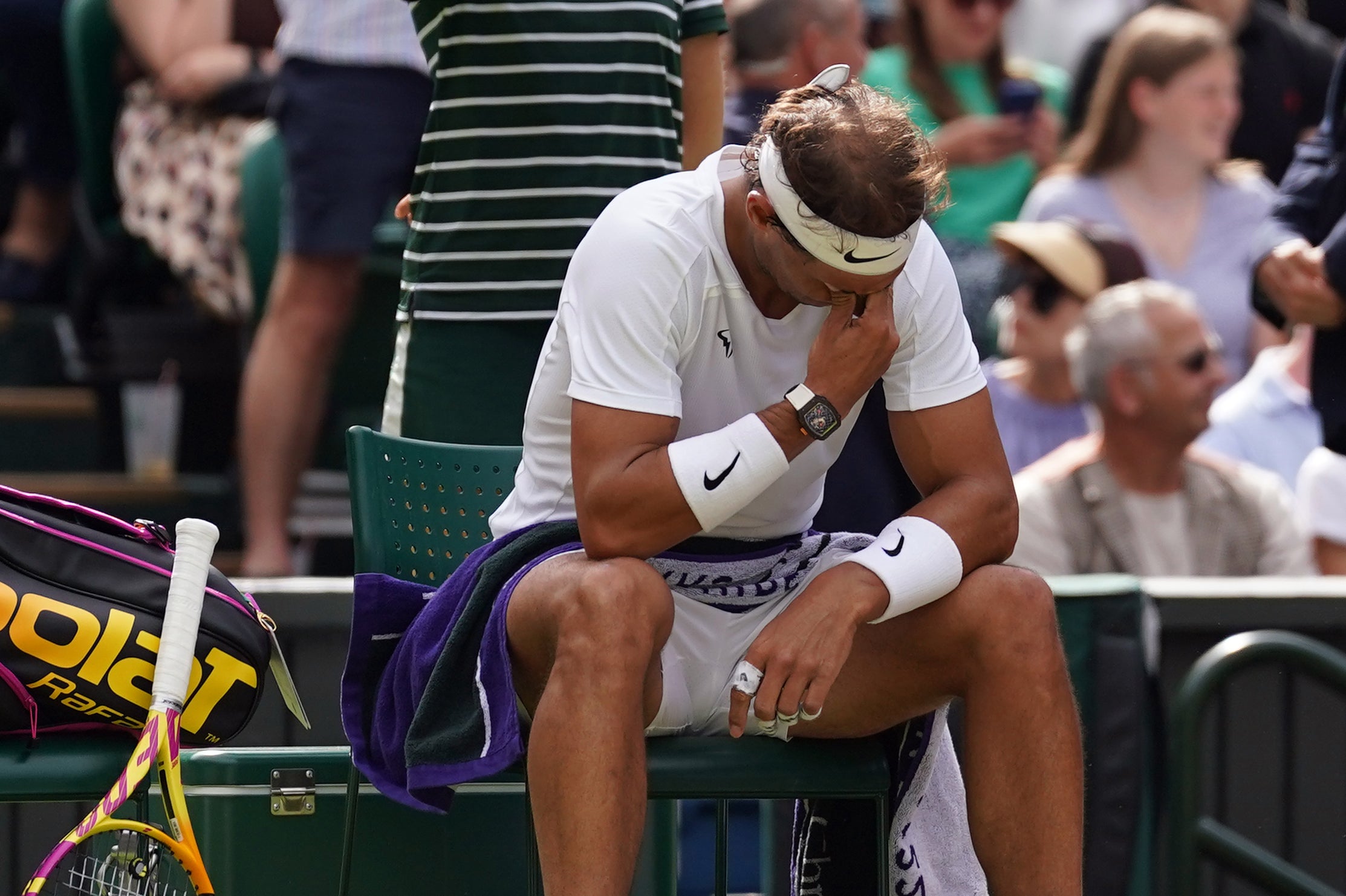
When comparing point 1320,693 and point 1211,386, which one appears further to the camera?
point 1211,386

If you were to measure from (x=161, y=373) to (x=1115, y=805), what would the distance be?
2904 millimetres

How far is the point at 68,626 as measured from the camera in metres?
2.59

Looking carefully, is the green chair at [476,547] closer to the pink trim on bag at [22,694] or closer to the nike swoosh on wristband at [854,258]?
the pink trim on bag at [22,694]

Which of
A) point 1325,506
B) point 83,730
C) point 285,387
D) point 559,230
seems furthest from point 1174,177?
point 83,730

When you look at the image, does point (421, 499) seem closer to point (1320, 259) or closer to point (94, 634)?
point (94, 634)

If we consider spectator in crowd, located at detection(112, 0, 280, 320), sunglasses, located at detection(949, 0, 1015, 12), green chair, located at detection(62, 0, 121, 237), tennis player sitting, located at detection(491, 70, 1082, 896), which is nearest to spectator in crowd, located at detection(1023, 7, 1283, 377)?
sunglasses, located at detection(949, 0, 1015, 12)

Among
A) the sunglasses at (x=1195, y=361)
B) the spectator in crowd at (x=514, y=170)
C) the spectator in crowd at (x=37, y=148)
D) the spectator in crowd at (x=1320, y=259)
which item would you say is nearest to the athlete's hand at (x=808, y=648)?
the spectator in crowd at (x=514, y=170)

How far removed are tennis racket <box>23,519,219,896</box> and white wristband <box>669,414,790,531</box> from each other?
661 mm

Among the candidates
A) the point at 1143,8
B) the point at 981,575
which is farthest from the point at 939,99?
the point at 981,575

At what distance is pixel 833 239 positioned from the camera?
2.55 metres

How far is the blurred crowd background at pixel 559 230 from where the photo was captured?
11.0ft

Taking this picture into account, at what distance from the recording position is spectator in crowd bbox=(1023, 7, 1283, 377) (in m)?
5.23

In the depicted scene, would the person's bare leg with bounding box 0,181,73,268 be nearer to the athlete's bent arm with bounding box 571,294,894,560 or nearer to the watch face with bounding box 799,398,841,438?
the athlete's bent arm with bounding box 571,294,894,560

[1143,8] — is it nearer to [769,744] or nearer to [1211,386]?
[1211,386]
